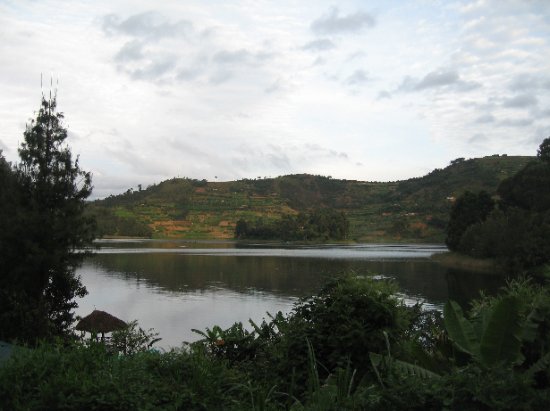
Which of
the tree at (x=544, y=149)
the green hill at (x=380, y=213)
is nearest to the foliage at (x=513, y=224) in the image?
the tree at (x=544, y=149)

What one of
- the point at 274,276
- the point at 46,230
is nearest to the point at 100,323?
the point at 46,230

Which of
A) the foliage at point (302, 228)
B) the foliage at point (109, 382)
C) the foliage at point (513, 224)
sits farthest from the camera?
the foliage at point (302, 228)

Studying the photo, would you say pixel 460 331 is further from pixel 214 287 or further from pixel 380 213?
pixel 380 213

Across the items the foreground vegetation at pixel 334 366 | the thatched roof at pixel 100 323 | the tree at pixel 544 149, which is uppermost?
the tree at pixel 544 149

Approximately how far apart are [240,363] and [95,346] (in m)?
2.98

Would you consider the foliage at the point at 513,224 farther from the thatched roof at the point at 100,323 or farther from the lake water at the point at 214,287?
the thatched roof at the point at 100,323

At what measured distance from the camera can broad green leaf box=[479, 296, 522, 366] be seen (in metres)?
5.80

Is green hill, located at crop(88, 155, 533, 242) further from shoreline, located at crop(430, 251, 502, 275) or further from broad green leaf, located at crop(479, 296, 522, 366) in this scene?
broad green leaf, located at crop(479, 296, 522, 366)

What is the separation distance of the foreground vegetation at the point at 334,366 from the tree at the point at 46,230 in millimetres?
10938

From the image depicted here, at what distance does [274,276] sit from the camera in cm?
5525

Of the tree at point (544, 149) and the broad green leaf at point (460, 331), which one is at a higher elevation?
the tree at point (544, 149)

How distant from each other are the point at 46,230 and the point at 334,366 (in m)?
14.0

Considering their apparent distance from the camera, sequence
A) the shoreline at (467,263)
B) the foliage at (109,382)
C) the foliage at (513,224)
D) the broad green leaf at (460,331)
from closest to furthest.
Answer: the foliage at (109,382), the broad green leaf at (460,331), the foliage at (513,224), the shoreline at (467,263)

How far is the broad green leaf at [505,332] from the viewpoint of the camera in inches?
228
